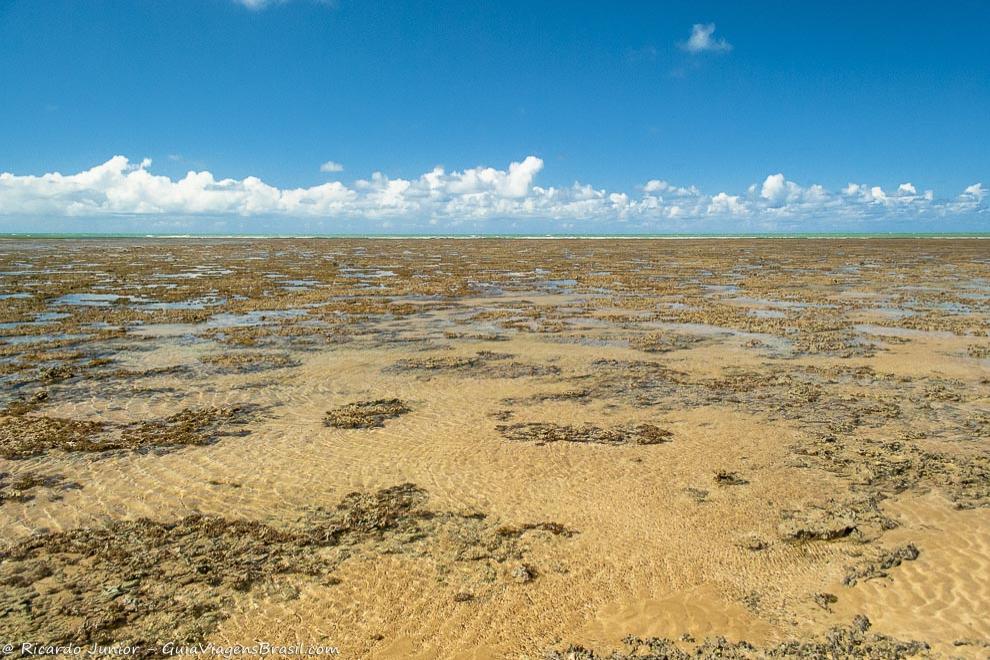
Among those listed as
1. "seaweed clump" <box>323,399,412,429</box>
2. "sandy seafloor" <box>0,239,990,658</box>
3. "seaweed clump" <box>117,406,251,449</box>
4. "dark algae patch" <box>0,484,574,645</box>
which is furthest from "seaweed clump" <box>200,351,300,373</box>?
"dark algae patch" <box>0,484,574,645</box>

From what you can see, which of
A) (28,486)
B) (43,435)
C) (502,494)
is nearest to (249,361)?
(43,435)

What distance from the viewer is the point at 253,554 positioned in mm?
6398

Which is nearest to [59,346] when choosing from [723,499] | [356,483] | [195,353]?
[195,353]

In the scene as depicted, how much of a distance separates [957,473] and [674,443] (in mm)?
3807

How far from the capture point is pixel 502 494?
7.85 metres

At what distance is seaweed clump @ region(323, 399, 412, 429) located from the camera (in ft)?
34.4

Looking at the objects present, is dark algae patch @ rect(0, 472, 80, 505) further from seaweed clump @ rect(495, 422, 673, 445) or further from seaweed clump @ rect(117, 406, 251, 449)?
seaweed clump @ rect(495, 422, 673, 445)

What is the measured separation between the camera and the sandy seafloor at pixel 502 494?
5.41 meters

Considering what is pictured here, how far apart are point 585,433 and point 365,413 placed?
4.14 meters

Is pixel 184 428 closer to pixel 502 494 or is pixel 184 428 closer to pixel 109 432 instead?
pixel 109 432

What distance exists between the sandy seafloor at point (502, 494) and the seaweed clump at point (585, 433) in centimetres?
5

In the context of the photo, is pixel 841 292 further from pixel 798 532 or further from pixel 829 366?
pixel 798 532

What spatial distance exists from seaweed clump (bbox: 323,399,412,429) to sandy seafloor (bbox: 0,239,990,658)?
0.07m

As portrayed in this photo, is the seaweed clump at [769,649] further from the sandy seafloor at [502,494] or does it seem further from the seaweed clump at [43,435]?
the seaweed clump at [43,435]
